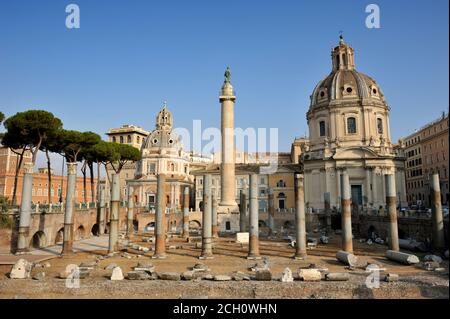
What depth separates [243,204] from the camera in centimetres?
3319

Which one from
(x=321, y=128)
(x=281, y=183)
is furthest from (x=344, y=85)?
(x=281, y=183)

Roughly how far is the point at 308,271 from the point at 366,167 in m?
32.7

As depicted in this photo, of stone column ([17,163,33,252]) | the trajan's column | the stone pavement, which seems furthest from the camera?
the trajan's column

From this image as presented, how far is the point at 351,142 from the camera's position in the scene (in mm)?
44656

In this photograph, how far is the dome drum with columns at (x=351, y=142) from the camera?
42.9 metres

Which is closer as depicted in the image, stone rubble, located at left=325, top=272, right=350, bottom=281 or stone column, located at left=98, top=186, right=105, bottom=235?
stone rubble, located at left=325, top=272, right=350, bottom=281

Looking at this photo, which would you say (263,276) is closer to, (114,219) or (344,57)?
(114,219)

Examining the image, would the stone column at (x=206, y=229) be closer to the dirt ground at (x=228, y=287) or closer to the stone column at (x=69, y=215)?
the dirt ground at (x=228, y=287)

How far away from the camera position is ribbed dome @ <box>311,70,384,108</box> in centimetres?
4553

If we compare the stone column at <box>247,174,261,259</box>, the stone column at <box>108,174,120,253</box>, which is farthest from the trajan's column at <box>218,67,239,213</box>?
the stone column at <box>247,174,261,259</box>

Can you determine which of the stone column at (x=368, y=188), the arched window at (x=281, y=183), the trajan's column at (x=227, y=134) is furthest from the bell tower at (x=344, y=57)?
the trajan's column at (x=227, y=134)

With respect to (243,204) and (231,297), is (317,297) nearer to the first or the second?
(231,297)

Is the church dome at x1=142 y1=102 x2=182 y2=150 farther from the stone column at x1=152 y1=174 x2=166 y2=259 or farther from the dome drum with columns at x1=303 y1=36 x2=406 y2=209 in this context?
the stone column at x1=152 y1=174 x2=166 y2=259
